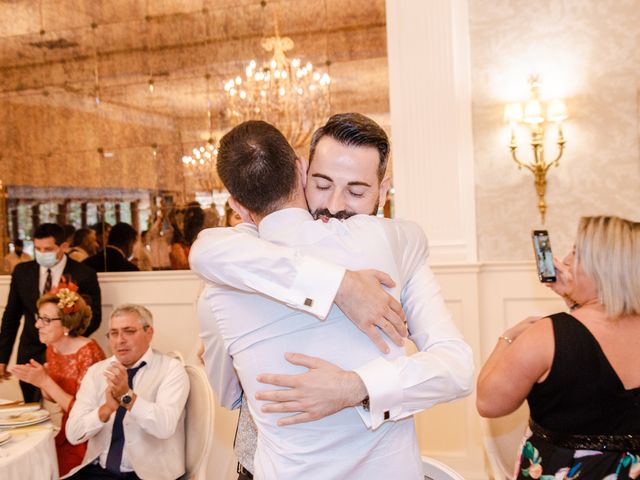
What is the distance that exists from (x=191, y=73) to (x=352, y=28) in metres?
1.58

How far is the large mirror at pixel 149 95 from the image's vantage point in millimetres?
5656

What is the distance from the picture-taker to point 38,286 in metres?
5.43

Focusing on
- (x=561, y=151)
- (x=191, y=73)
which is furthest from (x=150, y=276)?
(x=561, y=151)

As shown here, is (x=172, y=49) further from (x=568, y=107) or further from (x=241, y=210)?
(x=241, y=210)

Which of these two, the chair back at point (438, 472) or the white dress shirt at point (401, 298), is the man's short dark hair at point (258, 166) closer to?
the white dress shirt at point (401, 298)

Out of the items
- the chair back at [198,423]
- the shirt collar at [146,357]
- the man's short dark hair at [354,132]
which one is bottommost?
the chair back at [198,423]

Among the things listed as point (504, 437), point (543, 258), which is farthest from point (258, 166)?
point (504, 437)

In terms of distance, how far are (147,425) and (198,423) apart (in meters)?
0.28

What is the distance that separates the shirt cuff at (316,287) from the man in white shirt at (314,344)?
2 centimetres

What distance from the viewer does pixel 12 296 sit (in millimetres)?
5516

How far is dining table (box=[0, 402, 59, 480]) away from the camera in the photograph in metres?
2.55

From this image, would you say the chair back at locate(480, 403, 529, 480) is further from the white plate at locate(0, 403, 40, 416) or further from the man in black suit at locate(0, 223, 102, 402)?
the man in black suit at locate(0, 223, 102, 402)

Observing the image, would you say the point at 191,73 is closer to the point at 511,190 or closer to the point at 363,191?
the point at 511,190

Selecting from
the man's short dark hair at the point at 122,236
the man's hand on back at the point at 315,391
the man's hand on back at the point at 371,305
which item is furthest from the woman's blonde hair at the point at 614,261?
the man's short dark hair at the point at 122,236
